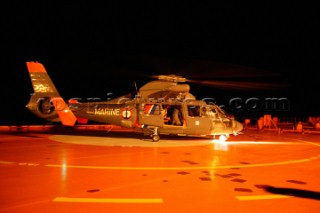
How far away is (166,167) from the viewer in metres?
9.43

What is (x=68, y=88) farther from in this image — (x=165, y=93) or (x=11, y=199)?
(x=11, y=199)

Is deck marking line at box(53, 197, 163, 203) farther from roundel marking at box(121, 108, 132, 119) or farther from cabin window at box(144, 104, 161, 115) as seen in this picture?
roundel marking at box(121, 108, 132, 119)

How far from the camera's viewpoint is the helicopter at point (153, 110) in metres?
16.5

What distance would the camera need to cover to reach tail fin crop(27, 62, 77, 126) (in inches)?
720

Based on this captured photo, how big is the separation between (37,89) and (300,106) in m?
60.6

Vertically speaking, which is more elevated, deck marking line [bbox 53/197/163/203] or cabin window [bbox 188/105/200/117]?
cabin window [bbox 188/105/200/117]

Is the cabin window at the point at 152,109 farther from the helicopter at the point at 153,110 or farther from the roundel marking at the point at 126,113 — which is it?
the roundel marking at the point at 126,113

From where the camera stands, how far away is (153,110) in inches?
674

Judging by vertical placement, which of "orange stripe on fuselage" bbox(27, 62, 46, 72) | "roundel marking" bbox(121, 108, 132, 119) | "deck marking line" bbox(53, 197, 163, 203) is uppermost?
"orange stripe on fuselage" bbox(27, 62, 46, 72)

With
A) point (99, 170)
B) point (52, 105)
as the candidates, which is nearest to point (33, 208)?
point (99, 170)

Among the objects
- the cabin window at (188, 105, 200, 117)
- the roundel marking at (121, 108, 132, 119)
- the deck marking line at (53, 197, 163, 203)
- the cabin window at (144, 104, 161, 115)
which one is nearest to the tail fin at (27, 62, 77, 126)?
the roundel marking at (121, 108, 132, 119)

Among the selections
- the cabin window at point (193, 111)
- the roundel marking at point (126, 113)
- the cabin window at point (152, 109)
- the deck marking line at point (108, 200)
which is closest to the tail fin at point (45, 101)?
the roundel marking at point (126, 113)

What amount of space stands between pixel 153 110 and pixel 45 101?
22.6ft

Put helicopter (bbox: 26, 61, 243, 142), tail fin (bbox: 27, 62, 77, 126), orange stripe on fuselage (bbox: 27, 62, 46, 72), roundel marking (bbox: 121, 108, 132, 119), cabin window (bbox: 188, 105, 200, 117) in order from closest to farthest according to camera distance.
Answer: helicopter (bbox: 26, 61, 243, 142), cabin window (bbox: 188, 105, 200, 117), roundel marking (bbox: 121, 108, 132, 119), tail fin (bbox: 27, 62, 77, 126), orange stripe on fuselage (bbox: 27, 62, 46, 72)
